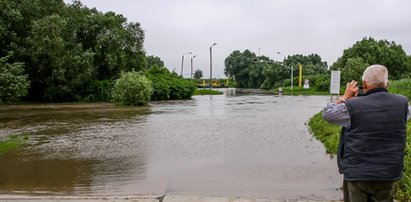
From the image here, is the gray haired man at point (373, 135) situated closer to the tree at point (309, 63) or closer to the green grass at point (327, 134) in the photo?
the green grass at point (327, 134)

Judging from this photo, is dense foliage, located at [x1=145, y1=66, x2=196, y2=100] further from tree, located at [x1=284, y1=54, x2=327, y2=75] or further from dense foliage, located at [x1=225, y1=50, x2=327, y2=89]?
tree, located at [x1=284, y1=54, x2=327, y2=75]

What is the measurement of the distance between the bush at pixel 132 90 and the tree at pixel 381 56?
3182cm

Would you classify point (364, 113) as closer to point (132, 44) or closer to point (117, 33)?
point (117, 33)

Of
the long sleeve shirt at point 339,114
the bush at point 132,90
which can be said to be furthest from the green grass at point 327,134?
the bush at point 132,90

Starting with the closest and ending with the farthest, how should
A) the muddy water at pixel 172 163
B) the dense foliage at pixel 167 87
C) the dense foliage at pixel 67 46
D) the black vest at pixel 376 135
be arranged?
the black vest at pixel 376 135
the muddy water at pixel 172 163
the dense foliage at pixel 67 46
the dense foliage at pixel 167 87

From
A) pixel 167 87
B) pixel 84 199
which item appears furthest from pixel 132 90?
pixel 84 199

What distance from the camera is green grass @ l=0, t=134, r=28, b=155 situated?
11617mm

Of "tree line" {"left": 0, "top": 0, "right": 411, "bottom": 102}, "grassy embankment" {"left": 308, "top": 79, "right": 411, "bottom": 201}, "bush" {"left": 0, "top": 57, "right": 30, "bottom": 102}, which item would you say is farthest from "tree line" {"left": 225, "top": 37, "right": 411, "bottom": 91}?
"bush" {"left": 0, "top": 57, "right": 30, "bottom": 102}

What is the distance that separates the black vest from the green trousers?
68mm

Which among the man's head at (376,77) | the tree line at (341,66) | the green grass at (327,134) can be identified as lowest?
the green grass at (327,134)

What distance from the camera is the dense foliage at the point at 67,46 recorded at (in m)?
32.2

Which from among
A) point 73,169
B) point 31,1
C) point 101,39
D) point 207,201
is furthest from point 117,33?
point 207,201

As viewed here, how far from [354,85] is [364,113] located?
33 centimetres

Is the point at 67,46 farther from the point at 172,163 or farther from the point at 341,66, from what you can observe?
the point at 341,66
